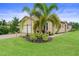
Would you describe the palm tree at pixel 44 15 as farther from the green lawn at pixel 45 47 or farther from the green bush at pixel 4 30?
the green bush at pixel 4 30

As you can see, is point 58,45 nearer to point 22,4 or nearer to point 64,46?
point 64,46

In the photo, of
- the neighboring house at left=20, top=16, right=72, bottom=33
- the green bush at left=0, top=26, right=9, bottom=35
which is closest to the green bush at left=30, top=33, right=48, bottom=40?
the neighboring house at left=20, top=16, right=72, bottom=33

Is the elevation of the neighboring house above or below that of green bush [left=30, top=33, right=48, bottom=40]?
above

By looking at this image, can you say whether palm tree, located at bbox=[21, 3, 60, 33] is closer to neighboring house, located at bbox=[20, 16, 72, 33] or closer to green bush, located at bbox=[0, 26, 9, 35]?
neighboring house, located at bbox=[20, 16, 72, 33]

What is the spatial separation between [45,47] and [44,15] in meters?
0.41

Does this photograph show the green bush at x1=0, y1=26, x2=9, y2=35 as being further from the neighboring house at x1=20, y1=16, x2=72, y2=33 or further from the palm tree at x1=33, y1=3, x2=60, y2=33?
the palm tree at x1=33, y1=3, x2=60, y2=33

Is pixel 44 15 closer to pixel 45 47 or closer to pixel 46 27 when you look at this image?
pixel 46 27

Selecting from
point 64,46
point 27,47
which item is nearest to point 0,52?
point 27,47

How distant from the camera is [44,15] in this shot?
7188 mm

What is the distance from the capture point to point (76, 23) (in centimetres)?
720

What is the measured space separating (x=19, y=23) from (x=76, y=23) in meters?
0.72

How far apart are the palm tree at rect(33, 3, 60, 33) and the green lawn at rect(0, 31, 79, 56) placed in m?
0.23

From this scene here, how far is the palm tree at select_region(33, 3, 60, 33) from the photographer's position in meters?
7.17

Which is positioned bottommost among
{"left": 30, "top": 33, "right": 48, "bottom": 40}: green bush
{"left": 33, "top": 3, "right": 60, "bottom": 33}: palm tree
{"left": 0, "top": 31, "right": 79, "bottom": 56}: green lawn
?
{"left": 0, "top": 31, "right": 79, "bottom": 56}: green lawn
